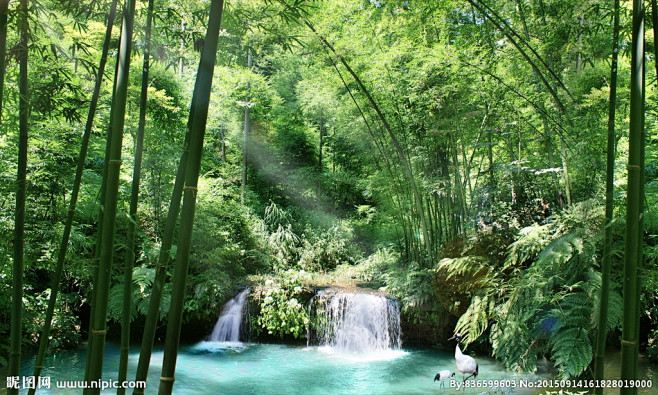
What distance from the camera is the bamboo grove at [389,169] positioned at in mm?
1775

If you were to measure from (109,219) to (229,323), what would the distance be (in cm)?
495

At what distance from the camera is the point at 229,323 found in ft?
19.2

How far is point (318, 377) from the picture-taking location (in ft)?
14.2

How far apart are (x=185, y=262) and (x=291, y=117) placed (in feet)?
30.8

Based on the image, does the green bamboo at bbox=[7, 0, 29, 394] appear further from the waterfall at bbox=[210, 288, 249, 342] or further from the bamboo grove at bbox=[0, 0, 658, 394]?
the waterfall at bbox=[210, 288, 249, 342]

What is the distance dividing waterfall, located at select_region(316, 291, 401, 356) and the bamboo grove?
1.03 ft

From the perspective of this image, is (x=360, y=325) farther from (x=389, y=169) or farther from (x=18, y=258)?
(x=18, y=258)

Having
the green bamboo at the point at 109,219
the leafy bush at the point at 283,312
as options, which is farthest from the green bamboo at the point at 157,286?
the leafy bush at the point at 283,312

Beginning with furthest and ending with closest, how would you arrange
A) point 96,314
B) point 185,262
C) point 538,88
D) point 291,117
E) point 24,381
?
point 291,117
point 538,88
point 24,381
point 96,314
point 185,262

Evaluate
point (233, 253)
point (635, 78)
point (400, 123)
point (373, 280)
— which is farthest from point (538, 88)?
point (233, 253)

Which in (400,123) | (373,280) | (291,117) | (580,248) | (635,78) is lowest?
(373,280)

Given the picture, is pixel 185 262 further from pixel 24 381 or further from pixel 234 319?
pixel 234 319

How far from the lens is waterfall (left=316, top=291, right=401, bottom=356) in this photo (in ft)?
18.1

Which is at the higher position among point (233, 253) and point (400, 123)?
point (400, 123)
